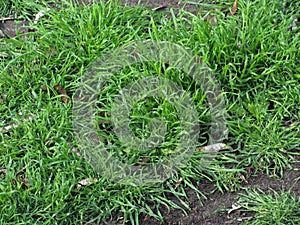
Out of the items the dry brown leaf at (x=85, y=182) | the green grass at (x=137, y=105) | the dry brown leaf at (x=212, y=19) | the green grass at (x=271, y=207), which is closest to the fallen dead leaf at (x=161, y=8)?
the green grass at (x=137, y=105)

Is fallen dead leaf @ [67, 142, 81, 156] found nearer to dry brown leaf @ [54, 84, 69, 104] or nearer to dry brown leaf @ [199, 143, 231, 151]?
dry brown leaf @ [54, 84, 69, 104]

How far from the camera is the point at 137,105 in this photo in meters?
3.96

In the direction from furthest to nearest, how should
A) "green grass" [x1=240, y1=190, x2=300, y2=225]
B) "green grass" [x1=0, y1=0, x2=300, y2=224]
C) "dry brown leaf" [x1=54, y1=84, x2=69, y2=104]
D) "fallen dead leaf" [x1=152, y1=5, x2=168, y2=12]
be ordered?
"fallen dead leaf" [x1=152, y1=5, x2=168, y2=12] → "dry brown leaf" [x1=54, y1=84, x2=69, y2=104] → "green grass" [x1=0, y1=0, x2=300, y2=224] → "green grass" [x1=240, y1=190, x2=300, y2=225]

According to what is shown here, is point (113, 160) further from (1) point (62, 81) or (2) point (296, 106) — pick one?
(2) point (296, 106)

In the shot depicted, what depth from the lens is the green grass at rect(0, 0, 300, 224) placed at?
3697mm

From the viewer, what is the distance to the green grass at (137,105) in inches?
146

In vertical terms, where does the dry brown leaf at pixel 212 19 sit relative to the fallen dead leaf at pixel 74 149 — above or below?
above

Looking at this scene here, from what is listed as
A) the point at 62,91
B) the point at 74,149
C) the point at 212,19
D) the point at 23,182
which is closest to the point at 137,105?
the point at 74,149

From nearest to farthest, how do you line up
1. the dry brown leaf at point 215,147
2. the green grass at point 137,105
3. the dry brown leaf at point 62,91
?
the green grass at point 137,105 < the dry brown leaf at point 215,147 < the dry brown leaf at point 62,91

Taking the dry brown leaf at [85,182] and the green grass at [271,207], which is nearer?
the green grass at [271,207]

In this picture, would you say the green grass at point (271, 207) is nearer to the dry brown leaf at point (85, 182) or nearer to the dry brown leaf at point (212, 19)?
the dry brown leaf at point (85, 182)

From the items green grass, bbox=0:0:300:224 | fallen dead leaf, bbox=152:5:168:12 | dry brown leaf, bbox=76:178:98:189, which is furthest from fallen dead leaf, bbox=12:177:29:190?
fallen dead leaf, bbox=152:5:168:12

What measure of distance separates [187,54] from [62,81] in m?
0.89

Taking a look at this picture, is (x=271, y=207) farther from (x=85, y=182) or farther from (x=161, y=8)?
(x=161, y=8)
